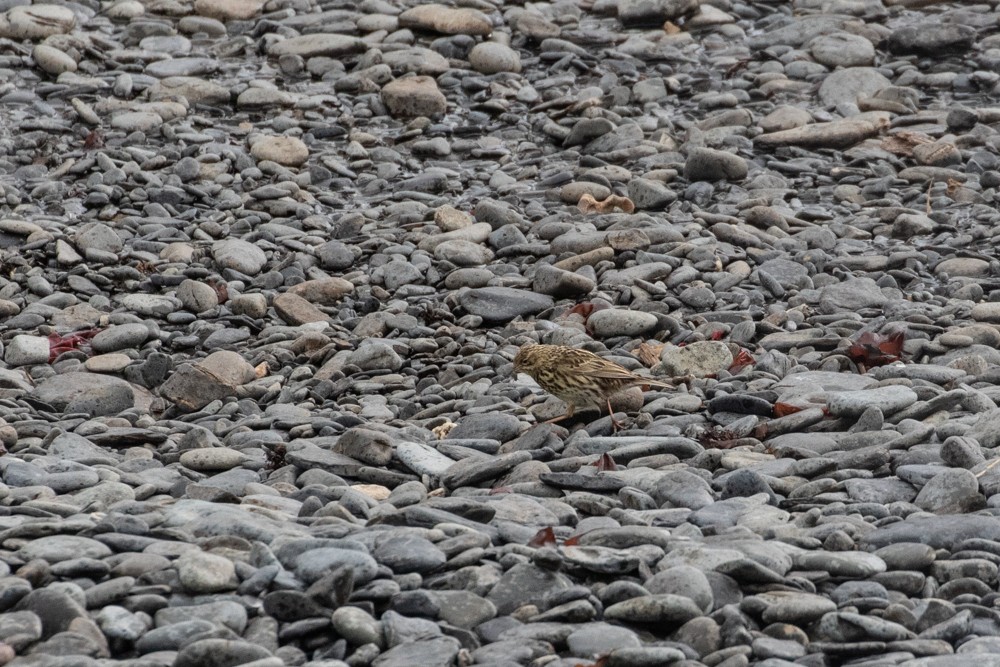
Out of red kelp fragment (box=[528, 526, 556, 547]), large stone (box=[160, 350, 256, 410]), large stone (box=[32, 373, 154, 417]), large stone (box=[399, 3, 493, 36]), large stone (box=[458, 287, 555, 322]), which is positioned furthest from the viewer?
large stone (box=[399, 3, 493, 36])

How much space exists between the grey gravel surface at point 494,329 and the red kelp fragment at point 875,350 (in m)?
0.03

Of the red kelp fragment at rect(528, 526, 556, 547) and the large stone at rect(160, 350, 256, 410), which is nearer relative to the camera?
the red kelp fragment at rect(528, 526, 556, 547)

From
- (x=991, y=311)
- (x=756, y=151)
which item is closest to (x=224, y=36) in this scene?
(x=756, y=151)

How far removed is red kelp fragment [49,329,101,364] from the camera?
33.0 ft

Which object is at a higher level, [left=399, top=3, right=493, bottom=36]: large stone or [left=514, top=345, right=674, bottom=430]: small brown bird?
[left=399, top=3, right=493, bottom=36]: large stone

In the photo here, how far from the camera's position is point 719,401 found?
7.71 m

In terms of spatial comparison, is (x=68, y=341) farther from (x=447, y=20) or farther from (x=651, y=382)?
(x=447, y=20)

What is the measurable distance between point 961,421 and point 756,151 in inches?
263

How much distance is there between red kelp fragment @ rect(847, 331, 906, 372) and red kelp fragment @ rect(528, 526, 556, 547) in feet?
12.2

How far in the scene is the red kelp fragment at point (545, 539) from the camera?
211 inches

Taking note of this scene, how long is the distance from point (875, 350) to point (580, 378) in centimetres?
210

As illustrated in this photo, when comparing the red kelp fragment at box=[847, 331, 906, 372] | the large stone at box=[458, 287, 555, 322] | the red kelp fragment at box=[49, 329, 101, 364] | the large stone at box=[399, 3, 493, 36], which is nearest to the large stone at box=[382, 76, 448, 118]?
the large stone at box=[399, 3, 493, 36]

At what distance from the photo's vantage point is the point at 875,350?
334 inches

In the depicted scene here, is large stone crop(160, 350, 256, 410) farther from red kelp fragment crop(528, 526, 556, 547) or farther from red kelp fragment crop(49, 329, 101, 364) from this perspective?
red kelp fragment crop(528, 526, 556, 547)
